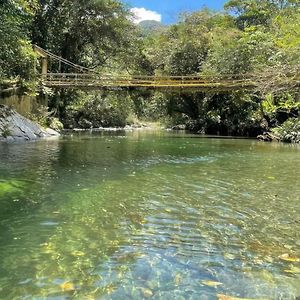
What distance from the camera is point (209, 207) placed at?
18.8 ft

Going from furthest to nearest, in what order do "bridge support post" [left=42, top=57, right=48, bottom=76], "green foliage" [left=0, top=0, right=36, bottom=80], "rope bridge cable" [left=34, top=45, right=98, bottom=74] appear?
"bridge support post" [left=42, top=57, right=48, bottom=76] → "rope bridge cable" [left=34, top=45, right=98, bottom=74] → "green foliage" [left=0, top=0, right=36, bottom=80]

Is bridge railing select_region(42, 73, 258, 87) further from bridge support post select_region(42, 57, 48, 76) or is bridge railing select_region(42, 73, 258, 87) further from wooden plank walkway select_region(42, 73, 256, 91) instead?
bridge support post select_region(42, 57, 48, 76)

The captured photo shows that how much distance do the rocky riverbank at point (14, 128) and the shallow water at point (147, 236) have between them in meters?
9.66

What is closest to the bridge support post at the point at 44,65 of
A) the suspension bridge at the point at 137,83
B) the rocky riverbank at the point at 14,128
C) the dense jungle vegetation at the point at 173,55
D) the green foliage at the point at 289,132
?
the suspension bridge at the point at 137,83

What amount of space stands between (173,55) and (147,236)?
3071 centimetres

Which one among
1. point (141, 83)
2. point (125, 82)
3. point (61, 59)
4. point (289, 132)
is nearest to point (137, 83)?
point (141, 83)

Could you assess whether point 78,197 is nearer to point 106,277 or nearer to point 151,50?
point 106,277

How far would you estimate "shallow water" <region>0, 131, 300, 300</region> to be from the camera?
3.09 m

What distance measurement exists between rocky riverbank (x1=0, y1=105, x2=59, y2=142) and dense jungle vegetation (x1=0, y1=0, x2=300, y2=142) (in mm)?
3271

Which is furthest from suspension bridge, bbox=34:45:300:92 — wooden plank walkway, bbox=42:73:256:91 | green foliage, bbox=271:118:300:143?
green foliage, bbox=271:118:300:143

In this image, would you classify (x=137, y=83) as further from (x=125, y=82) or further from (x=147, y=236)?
(x=147, y=236)

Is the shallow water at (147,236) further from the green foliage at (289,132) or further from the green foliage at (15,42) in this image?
the green foliage at (289,132)

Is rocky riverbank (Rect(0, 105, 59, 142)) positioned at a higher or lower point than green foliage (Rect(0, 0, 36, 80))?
lower

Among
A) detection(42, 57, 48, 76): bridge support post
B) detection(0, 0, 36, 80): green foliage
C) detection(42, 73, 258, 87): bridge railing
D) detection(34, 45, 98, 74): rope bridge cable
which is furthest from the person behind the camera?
detection(42, 57, 48, 76): bridge support post
